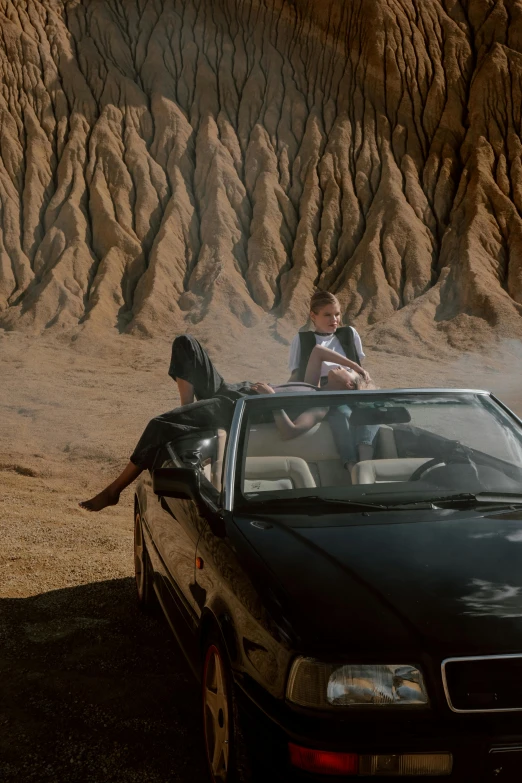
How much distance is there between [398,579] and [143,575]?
7.80ft

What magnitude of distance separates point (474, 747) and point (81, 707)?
202 cm

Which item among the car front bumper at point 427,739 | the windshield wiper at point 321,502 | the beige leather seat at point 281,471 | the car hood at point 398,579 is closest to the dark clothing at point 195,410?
the beige leather seat at point 281,471

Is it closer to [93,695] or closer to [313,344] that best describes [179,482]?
[93,695]

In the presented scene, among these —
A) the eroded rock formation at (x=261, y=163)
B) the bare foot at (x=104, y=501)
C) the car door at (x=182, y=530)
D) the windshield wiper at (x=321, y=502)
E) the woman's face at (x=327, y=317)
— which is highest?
the eroded rock formation at (x=261, y=163)

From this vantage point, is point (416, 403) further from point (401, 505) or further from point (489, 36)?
point (489, 36)

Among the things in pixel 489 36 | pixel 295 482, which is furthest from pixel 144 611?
pixel 489 36

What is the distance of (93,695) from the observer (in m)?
3.42

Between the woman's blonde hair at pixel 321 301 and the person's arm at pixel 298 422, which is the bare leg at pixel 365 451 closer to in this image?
the person's arm at pixel 298 422

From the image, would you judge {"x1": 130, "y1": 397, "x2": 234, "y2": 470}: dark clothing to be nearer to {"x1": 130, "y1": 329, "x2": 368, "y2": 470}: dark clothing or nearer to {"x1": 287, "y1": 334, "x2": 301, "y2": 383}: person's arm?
{"x1": 130, "y1": 329, "x2": 368, "y2": 470}: dark clothing

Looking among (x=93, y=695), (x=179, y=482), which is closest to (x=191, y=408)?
(x=179, y=482)

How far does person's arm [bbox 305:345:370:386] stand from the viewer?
5.38m

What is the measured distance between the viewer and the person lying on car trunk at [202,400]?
13.9 ft

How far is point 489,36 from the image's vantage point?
2919 centimetres

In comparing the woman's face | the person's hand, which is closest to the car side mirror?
the person's hand
